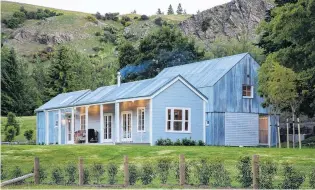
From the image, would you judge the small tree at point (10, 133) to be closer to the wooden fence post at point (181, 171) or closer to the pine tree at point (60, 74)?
the pine tree at point (60, 74)

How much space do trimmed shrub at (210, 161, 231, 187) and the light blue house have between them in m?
19.8

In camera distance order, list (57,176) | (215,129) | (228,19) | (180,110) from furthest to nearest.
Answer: (228,19)
(215,129)
(180,110)
(57,176)

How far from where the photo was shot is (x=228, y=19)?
490 ft

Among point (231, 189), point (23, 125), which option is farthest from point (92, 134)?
point (231, 189)

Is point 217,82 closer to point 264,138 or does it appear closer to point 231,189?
point 264,138

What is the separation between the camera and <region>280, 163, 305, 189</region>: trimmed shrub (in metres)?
22.3

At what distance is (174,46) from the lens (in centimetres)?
7625

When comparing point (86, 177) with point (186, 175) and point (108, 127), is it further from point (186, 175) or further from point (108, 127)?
point (108, 127)

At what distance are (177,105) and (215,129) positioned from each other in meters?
4.30

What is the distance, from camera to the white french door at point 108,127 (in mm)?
50094

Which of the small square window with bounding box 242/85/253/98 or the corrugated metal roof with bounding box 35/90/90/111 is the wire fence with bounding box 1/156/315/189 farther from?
the corrugated metal roof with bounding box 35/90/90/111

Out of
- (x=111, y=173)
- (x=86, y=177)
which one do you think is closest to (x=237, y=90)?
(x=111, y=173)

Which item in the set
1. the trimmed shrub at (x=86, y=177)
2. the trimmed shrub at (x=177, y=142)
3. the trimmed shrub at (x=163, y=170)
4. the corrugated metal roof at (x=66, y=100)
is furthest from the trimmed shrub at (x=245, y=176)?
the corrugated metal roof at (x=66, y=100)

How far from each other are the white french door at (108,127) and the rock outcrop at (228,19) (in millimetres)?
97230
